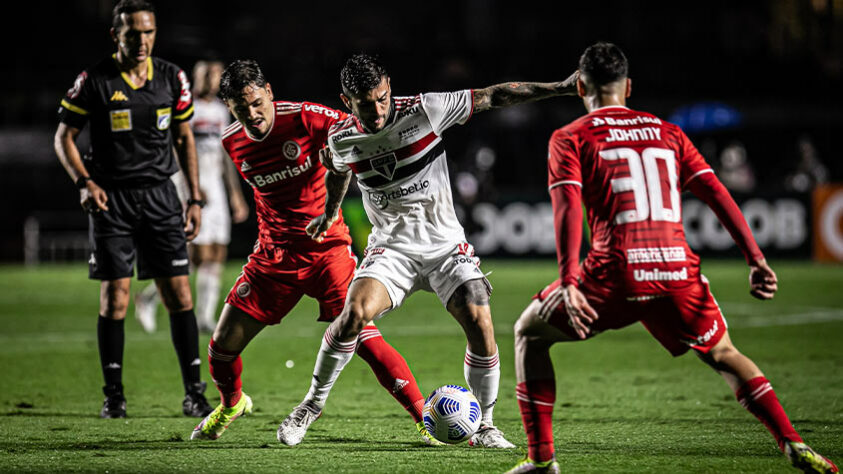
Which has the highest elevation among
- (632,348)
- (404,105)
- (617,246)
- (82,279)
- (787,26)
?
(787,26)

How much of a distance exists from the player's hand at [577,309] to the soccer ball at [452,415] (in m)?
1.11

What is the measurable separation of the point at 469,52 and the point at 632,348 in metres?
16.5

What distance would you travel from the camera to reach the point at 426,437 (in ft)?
17.7

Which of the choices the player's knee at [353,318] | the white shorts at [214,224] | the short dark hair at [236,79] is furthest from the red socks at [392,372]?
the white shorts at [214,224]

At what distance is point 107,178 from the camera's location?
20.9ft

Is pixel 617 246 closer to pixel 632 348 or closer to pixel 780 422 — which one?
pixel 780 422

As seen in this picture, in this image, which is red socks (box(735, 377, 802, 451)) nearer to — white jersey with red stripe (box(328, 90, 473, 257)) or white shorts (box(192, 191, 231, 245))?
white jersey with red stripe (box(328, 90, 473, 257))

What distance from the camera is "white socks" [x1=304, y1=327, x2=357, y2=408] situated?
5238mm

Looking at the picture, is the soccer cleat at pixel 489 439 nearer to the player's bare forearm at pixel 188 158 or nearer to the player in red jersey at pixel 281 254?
the player in red jersey at pixel 281 254

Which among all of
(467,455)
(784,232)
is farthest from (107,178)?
(784,232)

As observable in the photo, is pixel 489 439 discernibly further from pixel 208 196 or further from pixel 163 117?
pixel 208 196

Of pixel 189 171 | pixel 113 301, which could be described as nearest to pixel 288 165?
pixel 189 171

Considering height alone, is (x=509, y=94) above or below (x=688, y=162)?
above

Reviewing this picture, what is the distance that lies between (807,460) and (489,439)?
1.65 m
